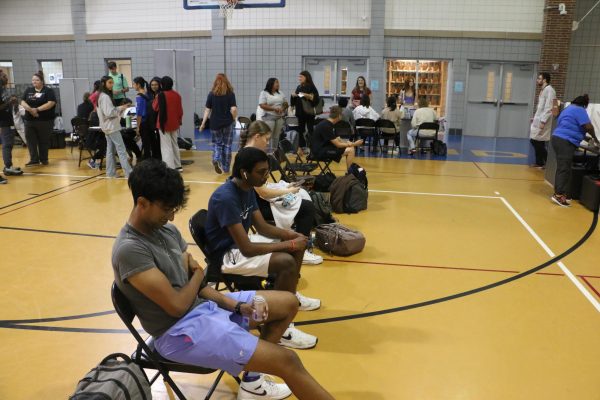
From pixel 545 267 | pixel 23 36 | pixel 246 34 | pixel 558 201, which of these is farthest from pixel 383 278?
pixel 23 36

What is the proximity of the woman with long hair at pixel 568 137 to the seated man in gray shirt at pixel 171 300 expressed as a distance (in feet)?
19.9

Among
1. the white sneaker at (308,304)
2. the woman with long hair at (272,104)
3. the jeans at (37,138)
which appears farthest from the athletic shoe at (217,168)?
the white sneaker at (308,304)

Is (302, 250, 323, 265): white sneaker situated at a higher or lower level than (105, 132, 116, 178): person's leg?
lower

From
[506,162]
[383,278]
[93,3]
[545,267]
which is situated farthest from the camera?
[93,3]

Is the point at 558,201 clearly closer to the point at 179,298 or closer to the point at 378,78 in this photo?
the point at 179,298

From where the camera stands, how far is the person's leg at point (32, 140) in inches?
363

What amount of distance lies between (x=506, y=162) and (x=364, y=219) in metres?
5.74

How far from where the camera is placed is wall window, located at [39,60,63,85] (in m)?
17.0

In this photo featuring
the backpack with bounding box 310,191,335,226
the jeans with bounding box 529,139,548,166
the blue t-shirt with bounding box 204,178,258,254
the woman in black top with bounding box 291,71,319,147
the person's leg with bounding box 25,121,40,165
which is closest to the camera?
the blue t-shirt with bounding box 204,178,258,254

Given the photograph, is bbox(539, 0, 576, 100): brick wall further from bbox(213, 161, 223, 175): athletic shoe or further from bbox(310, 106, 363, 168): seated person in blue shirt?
bbox(213, 161, 223, 175): athletic shoe

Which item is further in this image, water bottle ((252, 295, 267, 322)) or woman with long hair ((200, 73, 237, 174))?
woman with long hair ((200, 73, 237, 174))

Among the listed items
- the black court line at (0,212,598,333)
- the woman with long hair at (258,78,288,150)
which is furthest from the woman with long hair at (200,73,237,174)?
the black court line at (0,212,598,333)

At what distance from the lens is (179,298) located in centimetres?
216

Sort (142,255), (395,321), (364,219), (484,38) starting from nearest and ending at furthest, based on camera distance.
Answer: (142,255) < (395,321) < (364,219) < (484,38)
